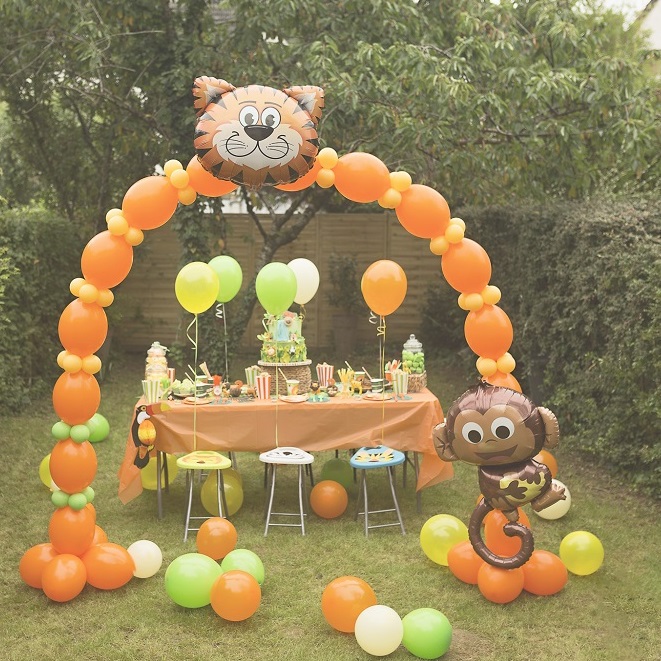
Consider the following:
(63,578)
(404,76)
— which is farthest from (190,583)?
(404,76)

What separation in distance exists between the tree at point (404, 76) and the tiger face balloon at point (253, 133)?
323cm

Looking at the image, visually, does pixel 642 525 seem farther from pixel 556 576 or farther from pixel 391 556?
pixel 391 556

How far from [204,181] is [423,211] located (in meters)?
1.24

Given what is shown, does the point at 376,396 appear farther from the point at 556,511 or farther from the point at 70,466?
the point at 70,466

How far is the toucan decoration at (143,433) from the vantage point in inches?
227

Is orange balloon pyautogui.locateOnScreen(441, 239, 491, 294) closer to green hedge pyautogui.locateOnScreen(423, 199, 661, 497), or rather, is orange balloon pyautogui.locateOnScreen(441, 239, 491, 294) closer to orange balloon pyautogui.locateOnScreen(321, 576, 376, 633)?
green hedge pyautogui.locateOnScreen(423, 199, 661, 497)

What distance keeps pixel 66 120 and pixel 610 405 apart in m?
8.63

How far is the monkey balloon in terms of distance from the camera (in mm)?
4422

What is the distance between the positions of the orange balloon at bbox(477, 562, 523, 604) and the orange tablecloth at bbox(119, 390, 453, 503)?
1467mm

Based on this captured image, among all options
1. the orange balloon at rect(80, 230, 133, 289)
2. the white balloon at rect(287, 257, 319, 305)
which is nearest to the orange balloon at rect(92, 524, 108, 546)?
the orange balloon at rect(80, 230, 133, 289)

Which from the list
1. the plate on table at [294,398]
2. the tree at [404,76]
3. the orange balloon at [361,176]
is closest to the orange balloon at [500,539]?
the plate on table at [294,398]

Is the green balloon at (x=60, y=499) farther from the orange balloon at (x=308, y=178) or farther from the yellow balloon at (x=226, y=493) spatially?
the orange balloon at (x=308, y=178)

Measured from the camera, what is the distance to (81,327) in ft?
15.6

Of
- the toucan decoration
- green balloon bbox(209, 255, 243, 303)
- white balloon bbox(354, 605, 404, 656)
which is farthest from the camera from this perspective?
green balloon bbox(209, 255, 243, 303)
